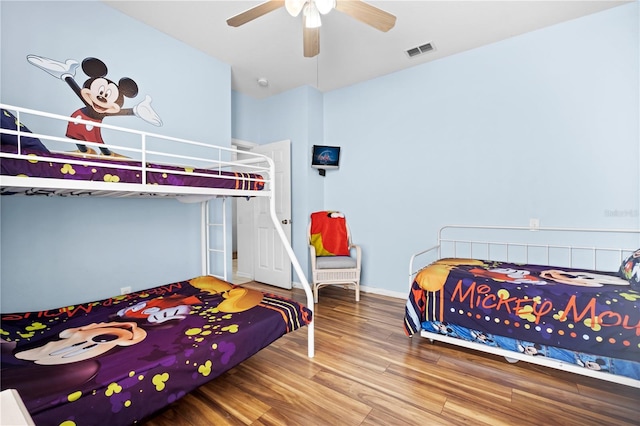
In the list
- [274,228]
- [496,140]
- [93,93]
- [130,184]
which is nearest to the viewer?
[130,184]

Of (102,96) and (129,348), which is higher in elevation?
(102,96)

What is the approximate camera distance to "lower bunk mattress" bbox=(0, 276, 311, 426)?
1.04 m

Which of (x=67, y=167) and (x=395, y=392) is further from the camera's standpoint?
(x=395, y=392)

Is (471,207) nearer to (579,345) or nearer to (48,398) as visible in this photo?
(579,345)

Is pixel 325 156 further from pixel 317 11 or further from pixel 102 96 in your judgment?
pixel 102 96

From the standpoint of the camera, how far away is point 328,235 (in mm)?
3555

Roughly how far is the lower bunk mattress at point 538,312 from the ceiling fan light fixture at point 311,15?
1.96 m

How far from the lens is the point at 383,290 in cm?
343

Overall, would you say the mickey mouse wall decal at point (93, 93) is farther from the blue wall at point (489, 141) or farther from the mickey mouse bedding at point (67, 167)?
the blue wall at point (489, 141)

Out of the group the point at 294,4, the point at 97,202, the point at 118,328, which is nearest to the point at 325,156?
the point at 294,4

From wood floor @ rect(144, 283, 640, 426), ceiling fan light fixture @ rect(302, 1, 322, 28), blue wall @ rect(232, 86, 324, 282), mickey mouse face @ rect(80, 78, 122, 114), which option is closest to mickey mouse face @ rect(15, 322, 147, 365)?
wood floor @ rect(144, 283, 640, 426)

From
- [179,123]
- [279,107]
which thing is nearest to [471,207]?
[279,107]

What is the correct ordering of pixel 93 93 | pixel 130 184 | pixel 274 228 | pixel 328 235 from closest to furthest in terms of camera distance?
pixel 130 184 → pixel 93 93 → pixel 328 235 → pixel 274 228

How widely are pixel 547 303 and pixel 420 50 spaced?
250 centimetres
